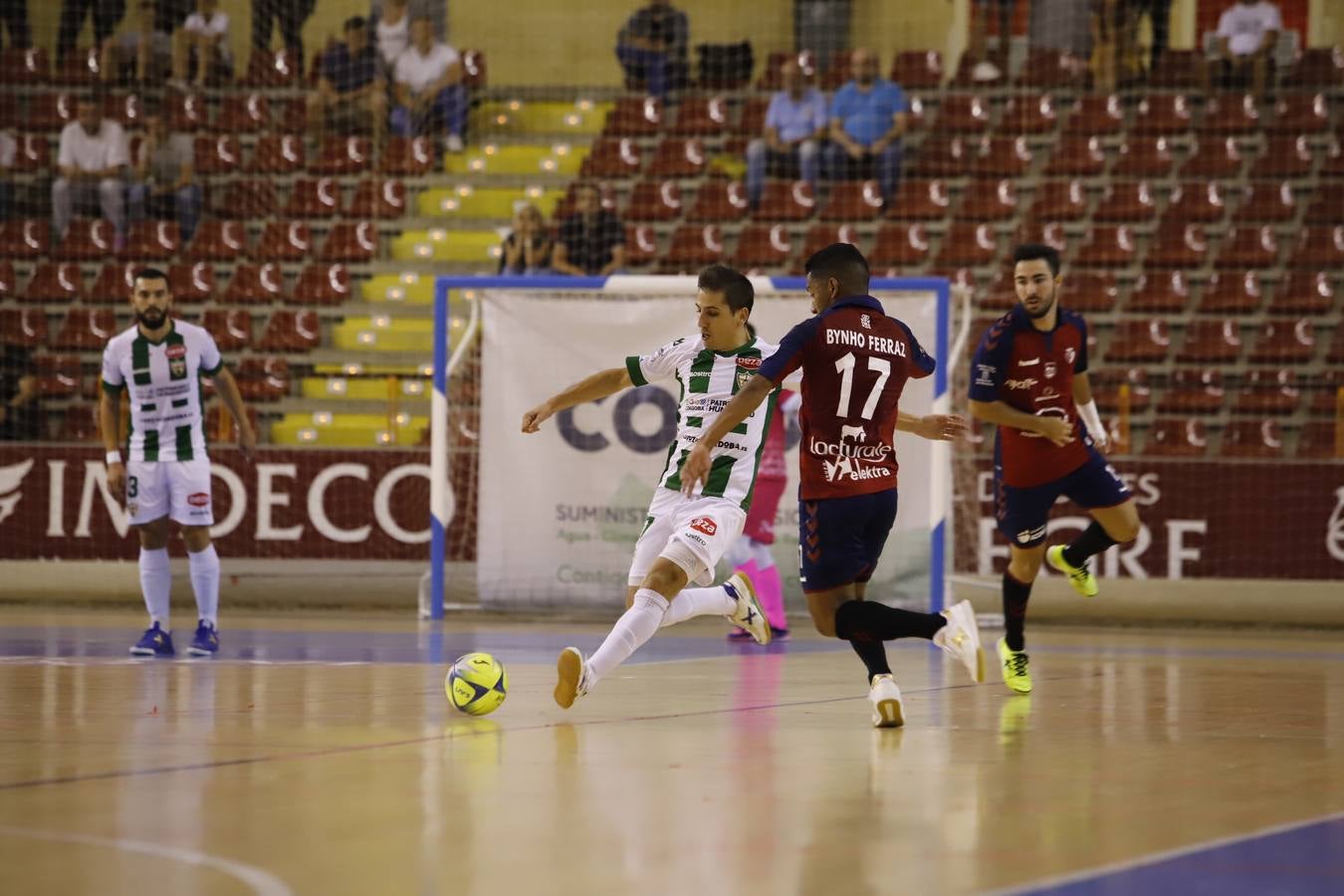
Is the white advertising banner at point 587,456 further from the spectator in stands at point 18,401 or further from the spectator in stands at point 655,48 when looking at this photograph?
the spectator in stands at point 655,48

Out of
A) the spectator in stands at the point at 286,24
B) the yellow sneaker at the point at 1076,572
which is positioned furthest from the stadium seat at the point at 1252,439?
the spectator in stands at the point at 286,24

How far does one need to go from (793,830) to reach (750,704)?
3358mm

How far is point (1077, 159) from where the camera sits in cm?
2061

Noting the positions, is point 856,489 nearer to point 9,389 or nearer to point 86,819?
point 86,819

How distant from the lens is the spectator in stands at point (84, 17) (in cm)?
2262

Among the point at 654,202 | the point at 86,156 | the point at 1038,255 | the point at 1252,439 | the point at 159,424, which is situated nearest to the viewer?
the point at 1038,255

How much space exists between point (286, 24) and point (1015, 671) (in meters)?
16.3

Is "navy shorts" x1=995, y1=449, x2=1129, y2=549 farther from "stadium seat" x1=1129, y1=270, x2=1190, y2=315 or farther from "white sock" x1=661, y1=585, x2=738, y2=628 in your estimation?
"stadium seat" x1=1129, y1=270, x2=1190, y2=315

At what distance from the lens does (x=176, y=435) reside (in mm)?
11336

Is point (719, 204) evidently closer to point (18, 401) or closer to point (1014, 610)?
point (18, 401)

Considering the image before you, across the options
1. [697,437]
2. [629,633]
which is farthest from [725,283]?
[629,633]

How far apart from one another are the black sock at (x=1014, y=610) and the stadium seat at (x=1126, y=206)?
37.3 ft

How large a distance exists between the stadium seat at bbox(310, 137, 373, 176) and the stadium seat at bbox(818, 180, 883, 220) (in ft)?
18.4

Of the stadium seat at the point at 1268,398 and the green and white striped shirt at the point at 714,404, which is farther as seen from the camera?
the stadium seat at the point at 1268,398
